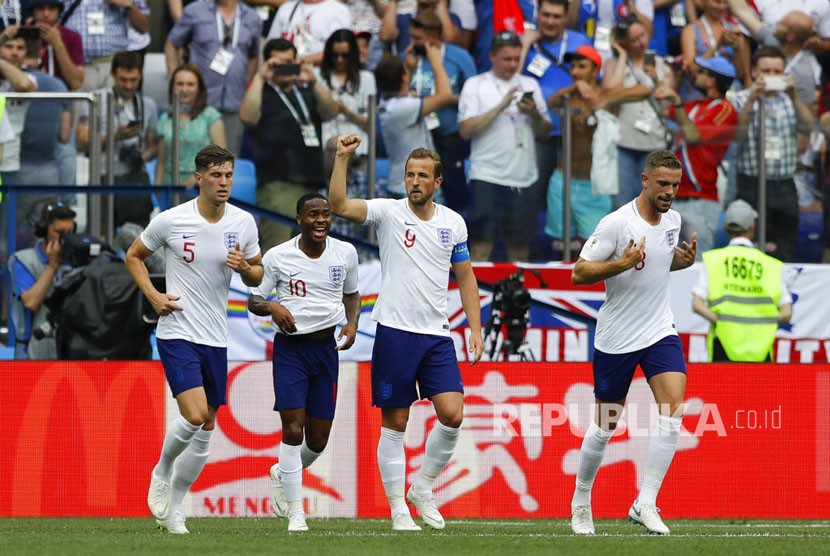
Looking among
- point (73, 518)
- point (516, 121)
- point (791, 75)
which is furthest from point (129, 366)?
point (791, 75)

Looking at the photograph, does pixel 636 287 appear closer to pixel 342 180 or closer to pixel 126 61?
pixel 342 180

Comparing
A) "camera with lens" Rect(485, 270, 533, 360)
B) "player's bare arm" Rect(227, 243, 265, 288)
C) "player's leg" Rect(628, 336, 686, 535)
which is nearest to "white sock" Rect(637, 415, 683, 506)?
"player's leg" Rect(628, 336, 686, 535)

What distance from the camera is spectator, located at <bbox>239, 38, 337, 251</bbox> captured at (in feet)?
46.7

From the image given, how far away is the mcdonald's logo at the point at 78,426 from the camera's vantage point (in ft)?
37.6

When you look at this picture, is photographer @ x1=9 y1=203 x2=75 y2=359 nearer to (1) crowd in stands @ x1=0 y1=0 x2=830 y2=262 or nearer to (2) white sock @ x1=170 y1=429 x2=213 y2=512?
(1) crowd in stands @ x1=0 y1=0 x2=830 y2=262

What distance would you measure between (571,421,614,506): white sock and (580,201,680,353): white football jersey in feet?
1.85

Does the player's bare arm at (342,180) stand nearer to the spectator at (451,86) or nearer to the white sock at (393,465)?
the white sock at (393,465)

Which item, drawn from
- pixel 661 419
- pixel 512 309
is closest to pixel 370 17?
pixel 512 309

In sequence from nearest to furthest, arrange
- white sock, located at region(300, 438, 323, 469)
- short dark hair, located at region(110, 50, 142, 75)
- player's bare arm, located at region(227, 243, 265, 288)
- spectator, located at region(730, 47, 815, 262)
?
1. player's bare arm, located at region(227, 243, 265, 288)
2. white sock, located at region(300, 438, 323, 469)
3. spectator, located at region(730, 47, 815, 262)
4. short dark hair, located at region(110, 50, 142, 75)

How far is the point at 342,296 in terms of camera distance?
10.0 m

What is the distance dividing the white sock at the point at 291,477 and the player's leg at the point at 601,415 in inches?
71.1

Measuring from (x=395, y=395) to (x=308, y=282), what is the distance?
1102 millimetres

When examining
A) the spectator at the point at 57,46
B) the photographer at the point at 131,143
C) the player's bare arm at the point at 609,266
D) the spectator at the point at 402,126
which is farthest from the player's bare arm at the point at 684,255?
the spectator at the point at 57,46

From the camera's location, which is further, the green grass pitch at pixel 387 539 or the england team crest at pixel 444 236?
the england team crest at pixel 444 236
